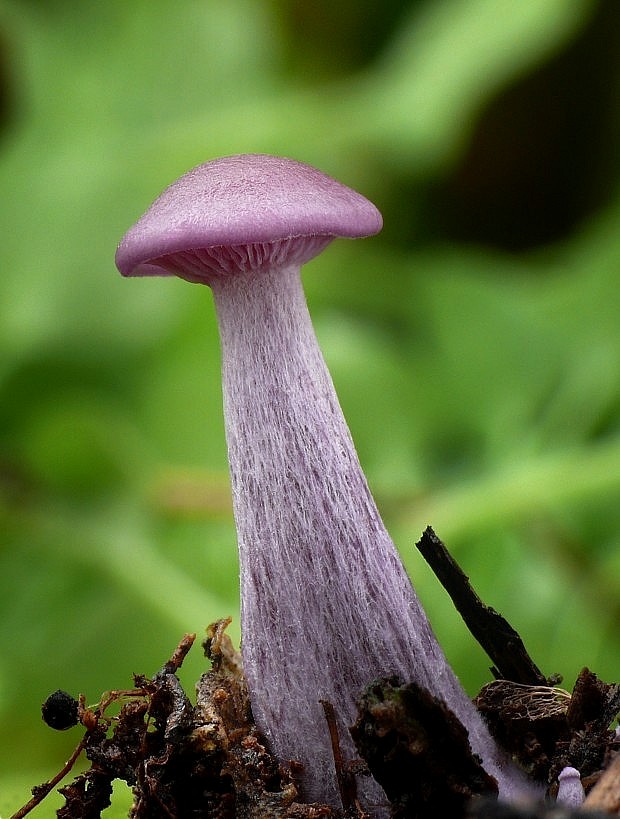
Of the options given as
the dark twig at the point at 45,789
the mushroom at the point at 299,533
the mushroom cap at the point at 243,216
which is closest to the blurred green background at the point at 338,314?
the dark twig at the point at 45,789

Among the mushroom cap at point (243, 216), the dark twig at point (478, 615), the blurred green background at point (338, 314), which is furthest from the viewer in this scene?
the blurred green background at point (338, 314)

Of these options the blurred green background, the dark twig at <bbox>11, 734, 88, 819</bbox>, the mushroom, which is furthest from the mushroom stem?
the blurred green background

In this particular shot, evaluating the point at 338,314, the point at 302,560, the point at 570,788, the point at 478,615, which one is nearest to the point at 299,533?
the point at 302,560

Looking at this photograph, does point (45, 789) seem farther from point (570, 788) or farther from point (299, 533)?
point (570, 788)

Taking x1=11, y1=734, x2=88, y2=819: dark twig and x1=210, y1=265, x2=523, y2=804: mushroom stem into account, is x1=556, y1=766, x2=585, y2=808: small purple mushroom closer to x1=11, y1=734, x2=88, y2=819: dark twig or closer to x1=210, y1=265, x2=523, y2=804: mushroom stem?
x1=210, y1=265, x2=523, y2=804: mushroom stem

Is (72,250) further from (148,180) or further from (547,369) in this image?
(547,369)

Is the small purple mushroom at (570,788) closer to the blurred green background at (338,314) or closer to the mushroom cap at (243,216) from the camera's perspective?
the mushroom cap at (243,216)
